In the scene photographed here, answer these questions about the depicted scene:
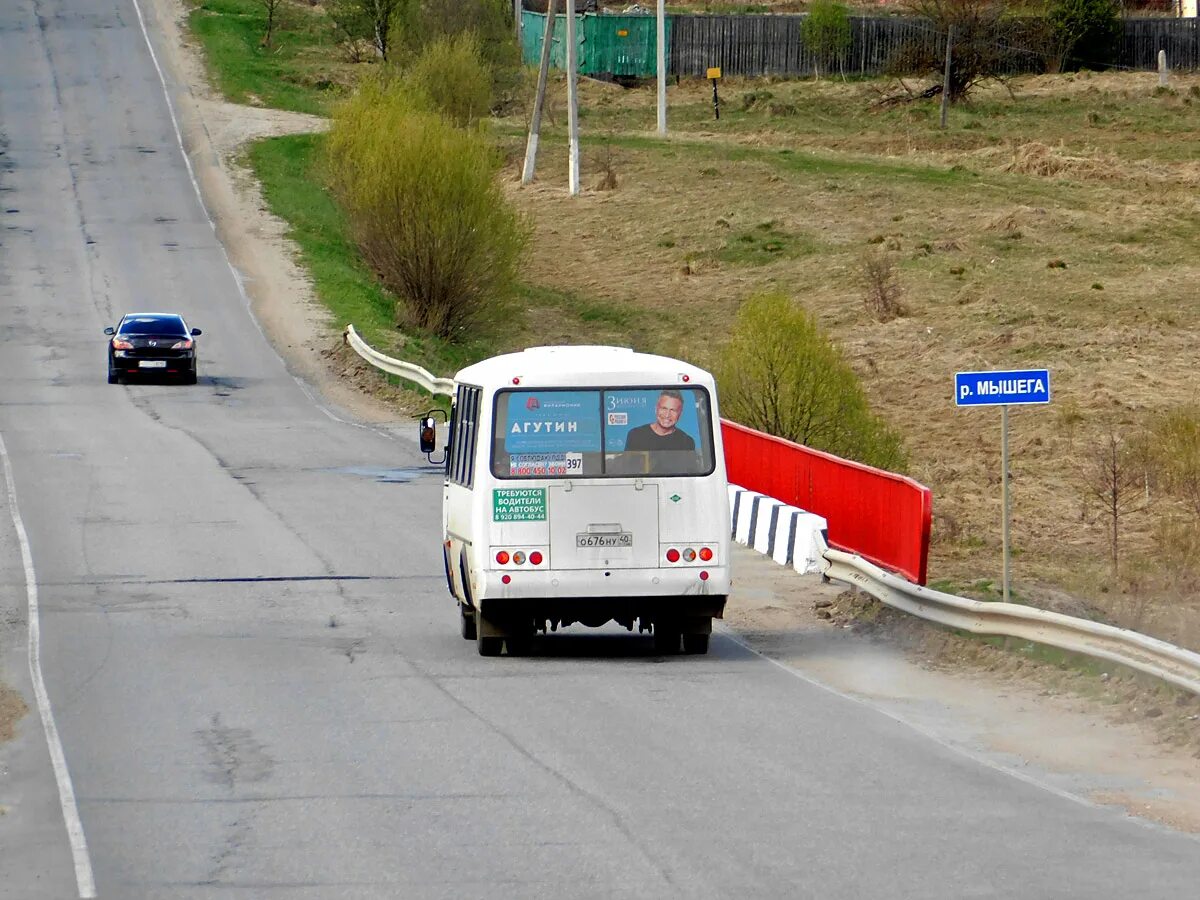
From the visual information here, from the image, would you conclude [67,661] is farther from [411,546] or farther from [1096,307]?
[1096,307]

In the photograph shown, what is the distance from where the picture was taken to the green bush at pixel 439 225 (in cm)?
4359

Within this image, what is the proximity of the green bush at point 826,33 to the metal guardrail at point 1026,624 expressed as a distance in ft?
198

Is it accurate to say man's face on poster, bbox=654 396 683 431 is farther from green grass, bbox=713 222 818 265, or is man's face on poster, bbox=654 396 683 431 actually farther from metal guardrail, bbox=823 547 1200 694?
green grass, bbox=713 222 818 265

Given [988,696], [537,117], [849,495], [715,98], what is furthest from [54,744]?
[715,98]

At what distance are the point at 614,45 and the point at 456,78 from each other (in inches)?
596

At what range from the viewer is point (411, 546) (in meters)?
21.9

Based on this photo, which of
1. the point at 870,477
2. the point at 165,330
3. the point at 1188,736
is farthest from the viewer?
the point at 165,330

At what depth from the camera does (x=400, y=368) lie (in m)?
38.1

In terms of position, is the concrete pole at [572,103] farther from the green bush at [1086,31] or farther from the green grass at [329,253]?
the green bush at [1086,31]

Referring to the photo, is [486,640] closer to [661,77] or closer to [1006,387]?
[1006,387]

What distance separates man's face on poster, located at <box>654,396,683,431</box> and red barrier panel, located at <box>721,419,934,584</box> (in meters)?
2.68

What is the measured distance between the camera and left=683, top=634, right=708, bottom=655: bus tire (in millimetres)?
15953

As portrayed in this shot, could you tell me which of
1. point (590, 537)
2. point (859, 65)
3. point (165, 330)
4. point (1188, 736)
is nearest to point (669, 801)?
point (1188, 736)

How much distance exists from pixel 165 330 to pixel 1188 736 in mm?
30231
